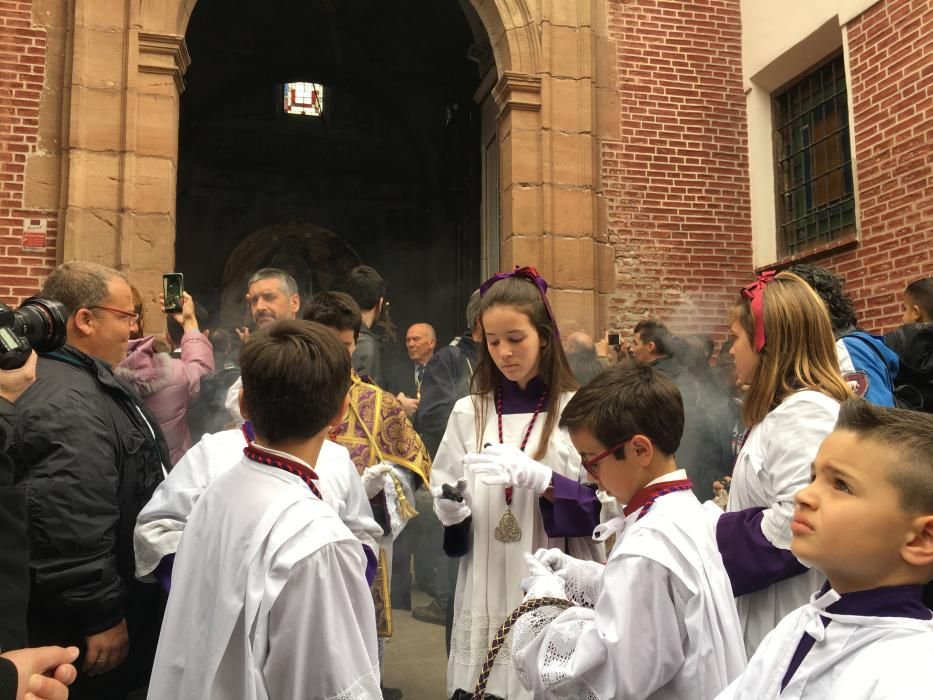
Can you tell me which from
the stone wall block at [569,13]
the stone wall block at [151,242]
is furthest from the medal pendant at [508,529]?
the stone wall block at [569,13]

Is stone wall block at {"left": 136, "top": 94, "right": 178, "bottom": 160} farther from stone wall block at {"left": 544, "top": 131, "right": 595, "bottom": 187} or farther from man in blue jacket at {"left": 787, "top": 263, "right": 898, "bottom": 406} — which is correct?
man in blue jacket at {"left": 787, "top": 263, "right": 898, "bottom": 406}

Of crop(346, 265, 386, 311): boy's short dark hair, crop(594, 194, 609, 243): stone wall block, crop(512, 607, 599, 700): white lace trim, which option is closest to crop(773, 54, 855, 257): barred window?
crop(594, 194, 609, 243): stone wall block

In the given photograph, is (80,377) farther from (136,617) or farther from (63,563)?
(136,617)

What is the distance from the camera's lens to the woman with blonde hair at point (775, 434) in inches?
87.4

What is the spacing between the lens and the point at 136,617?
2.79 m

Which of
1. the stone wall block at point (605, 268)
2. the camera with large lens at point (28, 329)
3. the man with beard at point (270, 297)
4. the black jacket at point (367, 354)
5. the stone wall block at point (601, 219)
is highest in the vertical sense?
the stone wall block at point (601, 219)

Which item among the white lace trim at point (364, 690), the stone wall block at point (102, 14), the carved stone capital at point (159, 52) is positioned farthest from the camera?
the carved stone capital at point (159, 52)

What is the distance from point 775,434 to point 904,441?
87 cm

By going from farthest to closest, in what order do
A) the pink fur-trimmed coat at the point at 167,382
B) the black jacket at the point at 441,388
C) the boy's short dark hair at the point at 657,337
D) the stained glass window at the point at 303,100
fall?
the stained glass window at the point at 303,100 < the boy's short dark hair at the point at 657,337 < the black jacket at the point at 441,388 < the pink fur-trimmed coat at the point at 167,382

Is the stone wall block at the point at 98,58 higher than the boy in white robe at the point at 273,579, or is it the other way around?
the stone wall block at the point at 98,58

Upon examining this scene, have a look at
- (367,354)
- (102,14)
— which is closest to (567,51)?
(102,14)

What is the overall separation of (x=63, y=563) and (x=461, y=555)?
122 centimetres

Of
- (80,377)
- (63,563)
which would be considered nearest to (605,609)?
(63,563)

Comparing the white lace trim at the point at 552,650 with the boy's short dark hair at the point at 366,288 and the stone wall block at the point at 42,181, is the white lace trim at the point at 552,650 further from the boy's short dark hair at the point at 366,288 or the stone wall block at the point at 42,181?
the stone wall block at the point at 42,181
